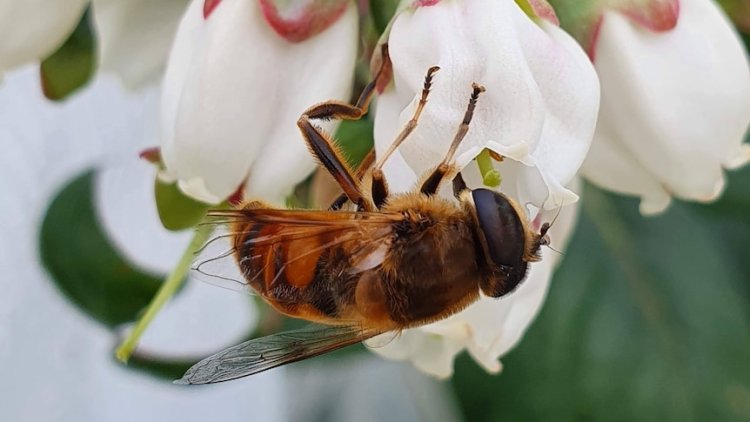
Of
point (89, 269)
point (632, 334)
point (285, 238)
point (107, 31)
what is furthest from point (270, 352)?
point (632, 334)

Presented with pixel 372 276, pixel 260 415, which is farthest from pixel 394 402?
pixel 372 276

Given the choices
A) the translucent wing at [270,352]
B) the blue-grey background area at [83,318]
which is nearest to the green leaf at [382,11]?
the translucent wing at [270,352]

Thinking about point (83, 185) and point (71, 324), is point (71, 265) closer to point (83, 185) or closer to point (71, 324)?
point (83, 185)

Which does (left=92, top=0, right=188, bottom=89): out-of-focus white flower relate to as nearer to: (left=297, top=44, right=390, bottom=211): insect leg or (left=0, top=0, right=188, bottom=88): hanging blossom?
(left=0, top=0, right=188, bottom=88): hanging blossom

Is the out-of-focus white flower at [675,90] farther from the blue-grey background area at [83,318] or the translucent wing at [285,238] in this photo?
the blue-grey background area at [83,318]

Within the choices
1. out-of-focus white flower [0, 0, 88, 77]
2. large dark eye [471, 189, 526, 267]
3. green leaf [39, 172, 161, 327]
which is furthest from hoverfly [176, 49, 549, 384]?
green leaf [39, 172, 161, 327]

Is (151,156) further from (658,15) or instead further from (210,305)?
(210,305)

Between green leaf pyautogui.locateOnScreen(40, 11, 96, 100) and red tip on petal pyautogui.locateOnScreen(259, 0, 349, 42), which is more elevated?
red tip on petal pyautogui.locateOnScreen(259, 0, 349, 42)
